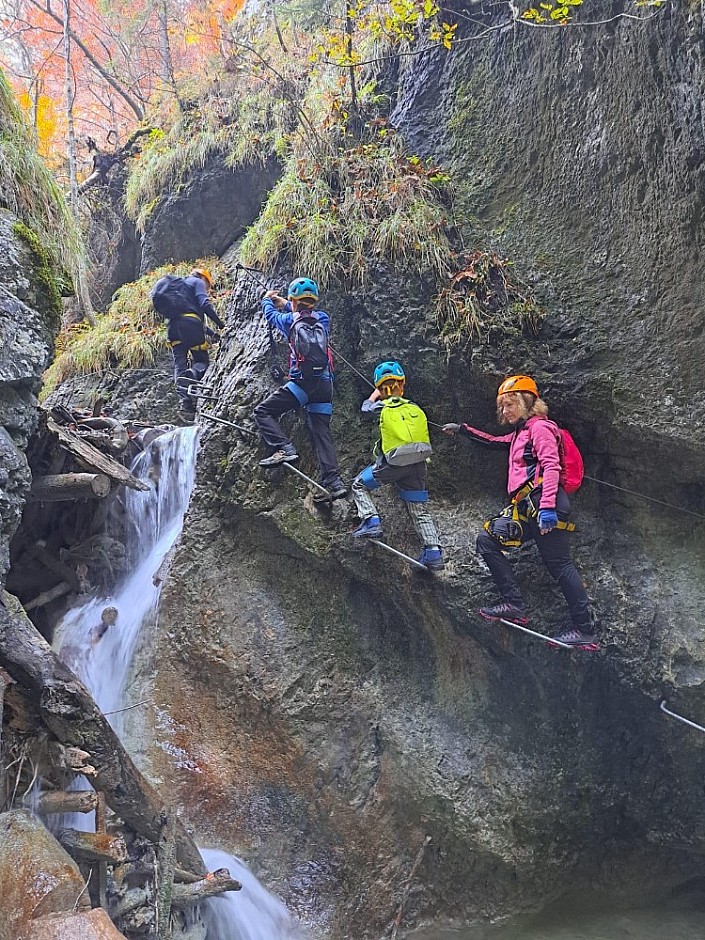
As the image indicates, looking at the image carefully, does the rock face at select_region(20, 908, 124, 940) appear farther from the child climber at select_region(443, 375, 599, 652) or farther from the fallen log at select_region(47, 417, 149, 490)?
the fallen log at select_region(47, 417, 149, 490)

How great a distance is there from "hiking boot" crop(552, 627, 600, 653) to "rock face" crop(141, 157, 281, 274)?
10041 mm

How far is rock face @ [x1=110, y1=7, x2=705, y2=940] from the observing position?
19.0 ft

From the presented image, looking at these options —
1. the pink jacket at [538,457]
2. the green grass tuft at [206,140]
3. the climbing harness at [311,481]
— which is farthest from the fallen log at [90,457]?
the green grass tuft at [206,140]

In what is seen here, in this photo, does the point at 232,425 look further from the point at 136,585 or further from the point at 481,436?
the point at 481,436

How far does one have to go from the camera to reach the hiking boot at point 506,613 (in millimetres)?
5566

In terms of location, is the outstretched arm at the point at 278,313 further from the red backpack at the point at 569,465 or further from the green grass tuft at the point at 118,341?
the green grass tuft at the point at 118,341

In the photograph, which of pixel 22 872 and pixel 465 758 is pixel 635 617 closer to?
pixel 465 758

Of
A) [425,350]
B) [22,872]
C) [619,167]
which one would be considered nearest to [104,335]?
[425,350]

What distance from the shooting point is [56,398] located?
11297 millimetres

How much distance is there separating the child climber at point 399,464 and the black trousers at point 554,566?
53 cm

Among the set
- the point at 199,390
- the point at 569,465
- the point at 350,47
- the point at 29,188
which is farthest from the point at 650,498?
the point at 350,47

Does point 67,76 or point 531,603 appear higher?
point 67,76

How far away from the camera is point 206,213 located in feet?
41.5

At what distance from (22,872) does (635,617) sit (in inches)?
196
